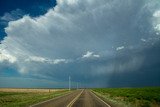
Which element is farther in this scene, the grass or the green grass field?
the green grass field

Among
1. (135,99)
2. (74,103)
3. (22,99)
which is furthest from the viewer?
(135,99)

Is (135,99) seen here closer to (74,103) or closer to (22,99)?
(74,103)

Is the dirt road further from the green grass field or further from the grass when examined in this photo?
the green grass field

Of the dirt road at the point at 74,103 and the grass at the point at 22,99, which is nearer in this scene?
the dirt road at the point at 74,103

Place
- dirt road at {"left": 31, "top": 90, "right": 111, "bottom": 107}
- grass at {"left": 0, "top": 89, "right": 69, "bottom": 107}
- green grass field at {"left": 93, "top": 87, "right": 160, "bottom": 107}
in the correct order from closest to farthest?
1. dirt road at {"left": 31, "top": 90, "right": 111, "bottom": 107}
2. grass at {"left": 0, "top": 89, "right": 69, "bottom": 107}
3. green grass field at {"left": 93, "top": 87, "right": 160, "bottom": 107}

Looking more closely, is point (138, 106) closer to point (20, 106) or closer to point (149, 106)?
point (149, 106)

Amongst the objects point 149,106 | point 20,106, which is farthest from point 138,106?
point 20,106

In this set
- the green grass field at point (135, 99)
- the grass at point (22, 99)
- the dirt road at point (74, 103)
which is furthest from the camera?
the green grass field at point (135, 99)

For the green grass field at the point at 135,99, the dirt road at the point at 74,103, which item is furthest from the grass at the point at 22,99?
the green grass field at the point at 135,99

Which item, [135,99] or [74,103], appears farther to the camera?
[135,99]

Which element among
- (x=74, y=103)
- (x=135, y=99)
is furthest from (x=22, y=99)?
(x=135, y=99)

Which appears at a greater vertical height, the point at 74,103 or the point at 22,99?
the point at 22,99

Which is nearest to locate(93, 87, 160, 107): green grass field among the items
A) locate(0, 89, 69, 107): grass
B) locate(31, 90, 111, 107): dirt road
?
locate(31, 90, 111, 107): dirt road

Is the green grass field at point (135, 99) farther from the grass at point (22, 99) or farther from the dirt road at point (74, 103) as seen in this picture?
the grass at point (22, 99)
